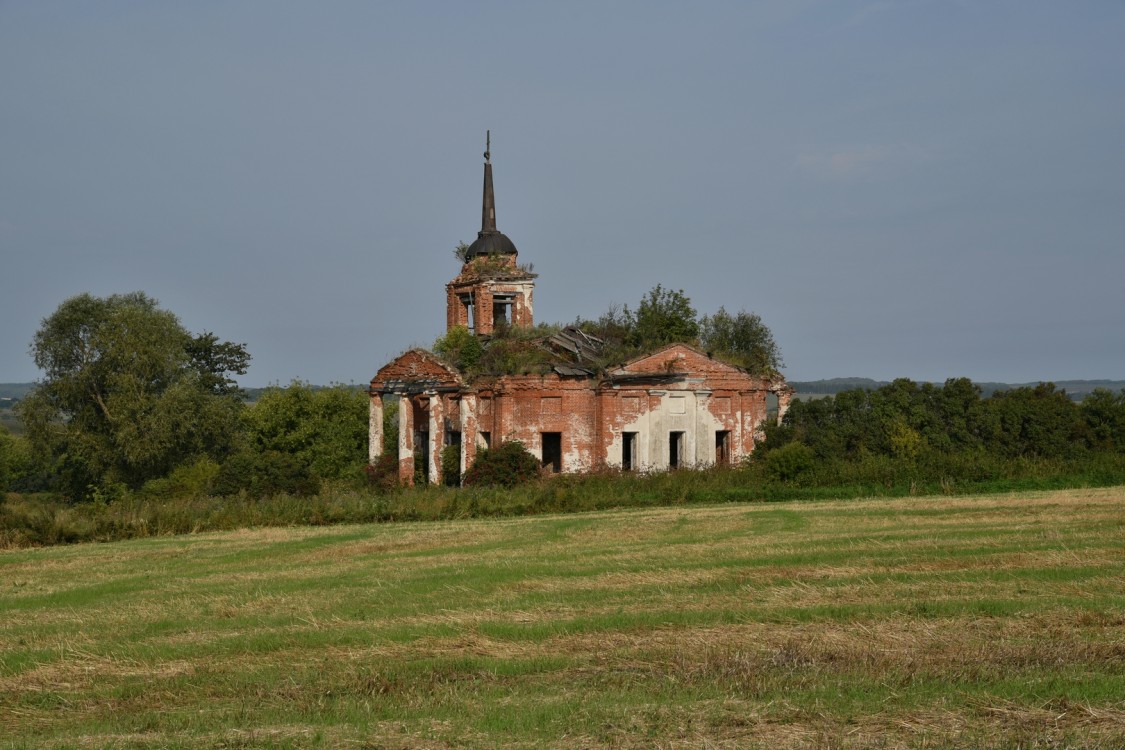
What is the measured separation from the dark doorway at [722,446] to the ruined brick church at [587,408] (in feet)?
0.16

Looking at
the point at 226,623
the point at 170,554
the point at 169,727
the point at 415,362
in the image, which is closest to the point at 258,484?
the point at 415,362

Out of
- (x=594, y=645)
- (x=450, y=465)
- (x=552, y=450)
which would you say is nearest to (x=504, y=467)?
→ (x=450, y=465)

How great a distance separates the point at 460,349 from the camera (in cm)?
4316

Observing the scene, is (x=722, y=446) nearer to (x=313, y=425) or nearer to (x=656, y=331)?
(x=656, y=331)

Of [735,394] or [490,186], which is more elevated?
[490,186]

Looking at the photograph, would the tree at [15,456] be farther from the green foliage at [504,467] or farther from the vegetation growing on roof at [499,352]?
the green foliage at [504,467]

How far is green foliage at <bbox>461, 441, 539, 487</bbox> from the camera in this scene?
130ft

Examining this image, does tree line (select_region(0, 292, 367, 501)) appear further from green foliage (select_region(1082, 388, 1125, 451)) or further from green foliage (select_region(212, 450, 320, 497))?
green foliage (select_region(1082, 388, 1125, 451))

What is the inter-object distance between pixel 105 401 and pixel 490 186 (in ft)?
65.1

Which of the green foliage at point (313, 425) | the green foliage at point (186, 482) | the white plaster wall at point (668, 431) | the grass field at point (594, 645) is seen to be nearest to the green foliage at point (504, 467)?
the white plaster wall at point (668, 431)

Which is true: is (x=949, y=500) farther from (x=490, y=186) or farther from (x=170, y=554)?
(x=490, y=186)

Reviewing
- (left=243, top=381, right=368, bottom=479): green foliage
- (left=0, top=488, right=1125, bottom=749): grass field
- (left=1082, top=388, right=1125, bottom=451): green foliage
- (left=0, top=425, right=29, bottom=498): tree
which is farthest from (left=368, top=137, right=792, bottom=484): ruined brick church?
(left=0, top=425, right=29, bottom=498): tree

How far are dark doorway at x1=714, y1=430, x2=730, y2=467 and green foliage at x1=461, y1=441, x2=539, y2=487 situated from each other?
704 centimetres

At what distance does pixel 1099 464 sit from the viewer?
32.3 m
